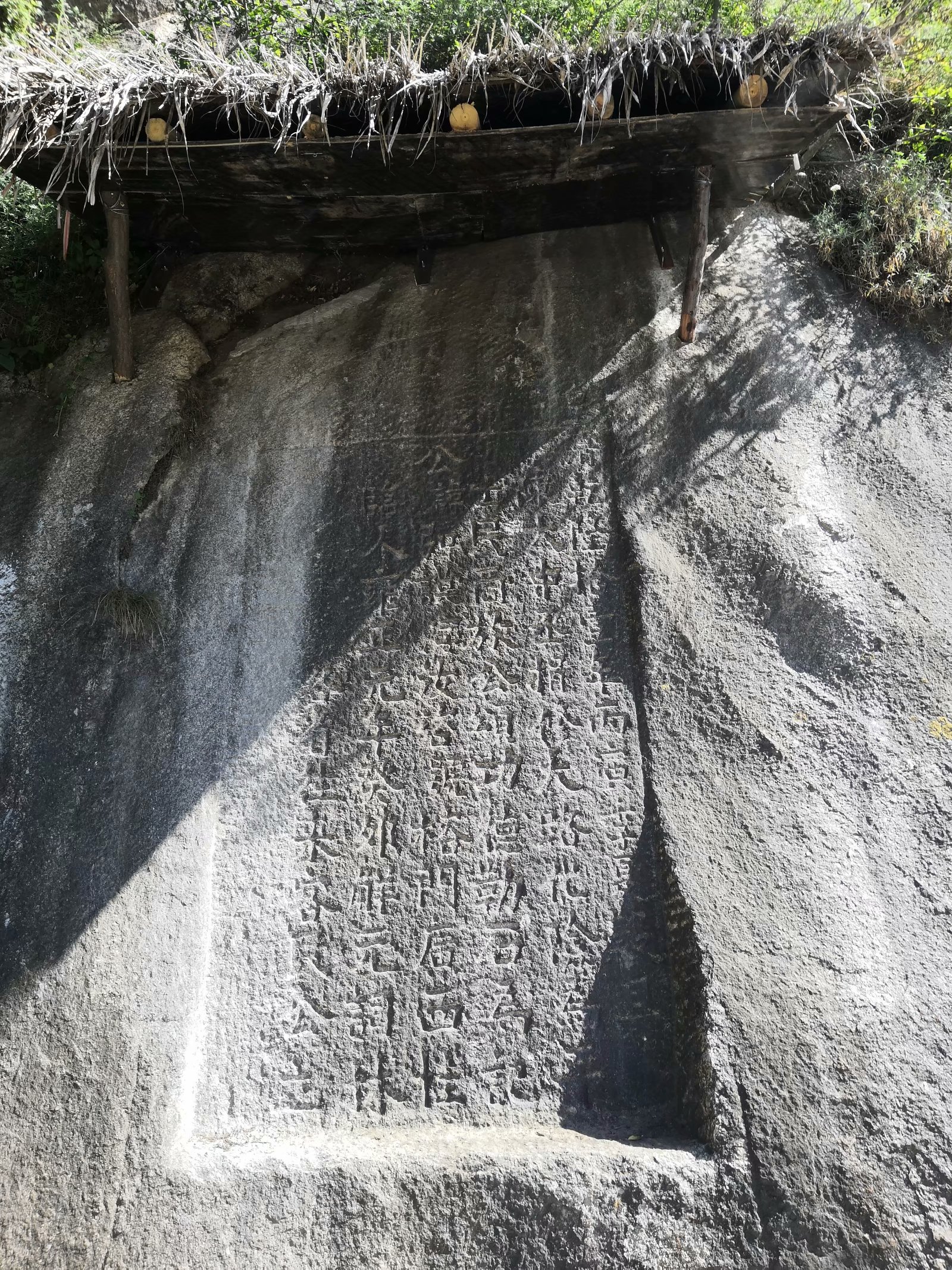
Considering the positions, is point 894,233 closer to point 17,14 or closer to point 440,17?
point 440,17

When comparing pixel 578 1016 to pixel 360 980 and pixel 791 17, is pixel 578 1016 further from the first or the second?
pixel 791 17

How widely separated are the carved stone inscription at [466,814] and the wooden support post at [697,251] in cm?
72

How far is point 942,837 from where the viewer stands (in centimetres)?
336

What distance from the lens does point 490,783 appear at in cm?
360

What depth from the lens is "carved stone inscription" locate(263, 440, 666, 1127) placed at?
3232 mm

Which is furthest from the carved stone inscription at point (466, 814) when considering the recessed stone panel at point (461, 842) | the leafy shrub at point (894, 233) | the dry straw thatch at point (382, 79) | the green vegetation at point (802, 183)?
the green vegetation at point (802, 183)

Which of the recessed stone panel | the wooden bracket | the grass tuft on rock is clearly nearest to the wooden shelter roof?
the wooden bracket

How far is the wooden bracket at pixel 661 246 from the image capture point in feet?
15.2

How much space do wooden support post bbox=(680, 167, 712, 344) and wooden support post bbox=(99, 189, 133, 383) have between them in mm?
2487

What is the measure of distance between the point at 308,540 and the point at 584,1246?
2.75 m

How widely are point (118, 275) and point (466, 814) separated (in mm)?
2843

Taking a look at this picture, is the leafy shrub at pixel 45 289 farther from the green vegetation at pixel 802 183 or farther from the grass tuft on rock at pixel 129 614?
the grass tuft on rock at pixel 129 614

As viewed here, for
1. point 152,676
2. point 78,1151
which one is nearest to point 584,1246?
point 78,1151

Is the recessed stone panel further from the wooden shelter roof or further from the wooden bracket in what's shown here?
the wooden shelter roof
